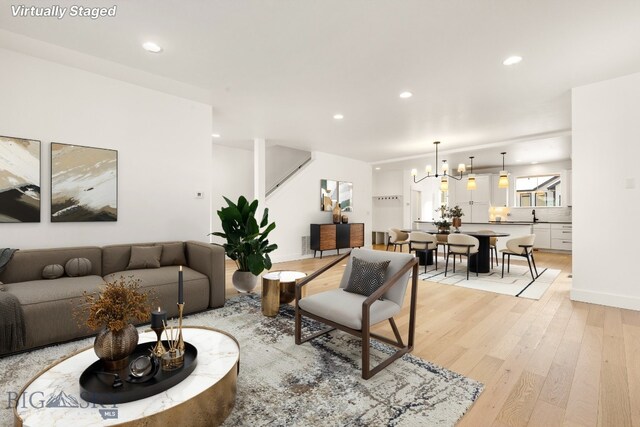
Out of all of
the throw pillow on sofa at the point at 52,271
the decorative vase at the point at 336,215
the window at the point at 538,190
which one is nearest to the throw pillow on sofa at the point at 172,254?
the throw pillow on sofa at the point at 52,271

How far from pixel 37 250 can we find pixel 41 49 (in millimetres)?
2034

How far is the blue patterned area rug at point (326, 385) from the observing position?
1674 millimetres

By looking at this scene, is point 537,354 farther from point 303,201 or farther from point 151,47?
point 303,201

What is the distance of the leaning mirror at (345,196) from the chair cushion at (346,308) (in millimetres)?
5953

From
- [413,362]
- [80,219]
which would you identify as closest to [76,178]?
[80,219]

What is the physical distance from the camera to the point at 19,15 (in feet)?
8.38

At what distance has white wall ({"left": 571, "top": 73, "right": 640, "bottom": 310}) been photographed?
3564 millimetres

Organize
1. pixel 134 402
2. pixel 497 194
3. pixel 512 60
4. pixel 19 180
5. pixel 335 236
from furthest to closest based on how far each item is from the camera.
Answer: pixel 497 194 → pixel 335 236 → pixel 512 60 → pixel 19 180 → pixel 134 402

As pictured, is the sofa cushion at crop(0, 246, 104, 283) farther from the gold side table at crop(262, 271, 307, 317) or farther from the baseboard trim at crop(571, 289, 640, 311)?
the baseboard trim at crop(571, 289, 640, 311)

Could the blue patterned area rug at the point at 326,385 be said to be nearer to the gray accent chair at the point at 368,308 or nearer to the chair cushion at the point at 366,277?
the gray accent chair at the point at 368,308

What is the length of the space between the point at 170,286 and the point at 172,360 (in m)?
1.65

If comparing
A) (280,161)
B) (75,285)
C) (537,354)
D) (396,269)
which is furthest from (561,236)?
(75,285)

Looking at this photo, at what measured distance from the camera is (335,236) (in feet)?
25.5

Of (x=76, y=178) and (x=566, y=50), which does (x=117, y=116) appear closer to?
(x=76, y=178)
